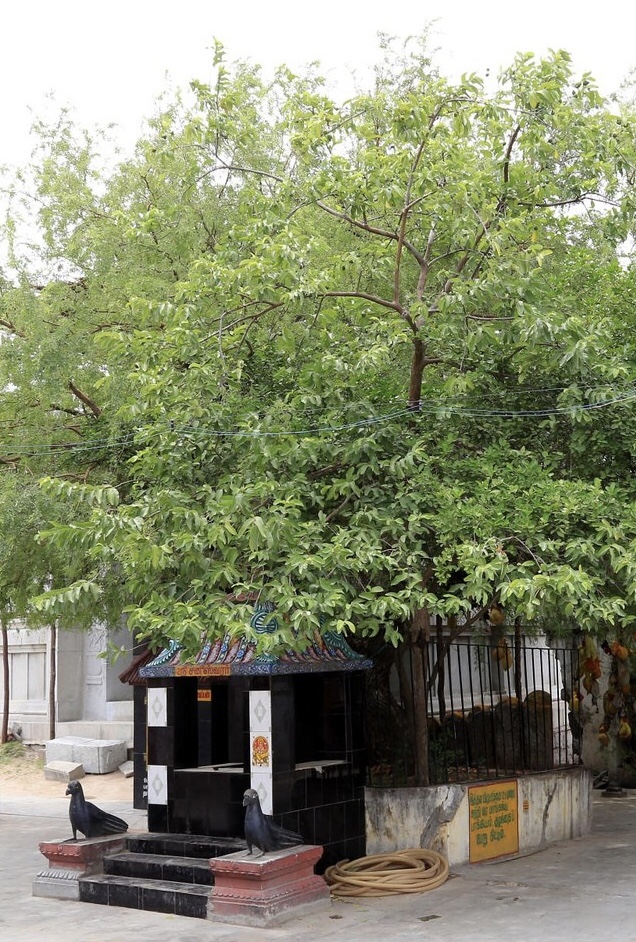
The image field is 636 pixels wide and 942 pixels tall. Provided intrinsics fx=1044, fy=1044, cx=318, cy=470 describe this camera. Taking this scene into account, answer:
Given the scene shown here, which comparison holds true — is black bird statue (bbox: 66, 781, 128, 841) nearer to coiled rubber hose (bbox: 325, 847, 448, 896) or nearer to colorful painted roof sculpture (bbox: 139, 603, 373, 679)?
colorful painted roof sculpture (bbox: 139, 603, 373, 679)

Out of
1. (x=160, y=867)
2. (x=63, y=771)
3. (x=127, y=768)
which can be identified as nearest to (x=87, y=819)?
(x=160, y=867)

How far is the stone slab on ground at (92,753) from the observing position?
69.3 ft

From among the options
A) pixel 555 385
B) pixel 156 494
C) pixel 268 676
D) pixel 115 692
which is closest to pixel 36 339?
pixel 156 494

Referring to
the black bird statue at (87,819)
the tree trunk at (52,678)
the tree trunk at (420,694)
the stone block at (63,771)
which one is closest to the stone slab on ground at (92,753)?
the stone block at (63,771)

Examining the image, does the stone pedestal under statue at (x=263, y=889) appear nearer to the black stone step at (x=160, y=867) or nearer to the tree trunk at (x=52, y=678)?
the black stone step at (x=160, y=867)

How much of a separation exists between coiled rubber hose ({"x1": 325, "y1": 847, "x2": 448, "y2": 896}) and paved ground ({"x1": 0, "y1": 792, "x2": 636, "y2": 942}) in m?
0.13

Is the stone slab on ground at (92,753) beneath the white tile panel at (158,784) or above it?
beneath

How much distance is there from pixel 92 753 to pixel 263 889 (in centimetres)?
1294

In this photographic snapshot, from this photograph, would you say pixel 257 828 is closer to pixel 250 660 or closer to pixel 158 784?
pixel 250 660

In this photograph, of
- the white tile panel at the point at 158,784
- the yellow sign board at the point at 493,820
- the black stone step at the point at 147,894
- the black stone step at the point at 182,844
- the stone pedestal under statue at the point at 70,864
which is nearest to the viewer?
the black stone step at the point at 147,894

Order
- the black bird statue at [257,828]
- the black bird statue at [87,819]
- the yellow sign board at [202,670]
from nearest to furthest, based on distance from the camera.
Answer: the black bird statue at [257,828], the yellow sign board at [202,670], the black bird statue at [87,819]

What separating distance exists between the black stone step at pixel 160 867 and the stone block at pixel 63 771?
418 inches

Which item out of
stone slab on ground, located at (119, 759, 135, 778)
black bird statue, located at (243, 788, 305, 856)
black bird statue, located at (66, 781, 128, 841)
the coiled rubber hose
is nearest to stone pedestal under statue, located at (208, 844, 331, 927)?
black bird statue, located at (243, 788, 305, 856)

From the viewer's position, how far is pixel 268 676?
1017 centimetres
